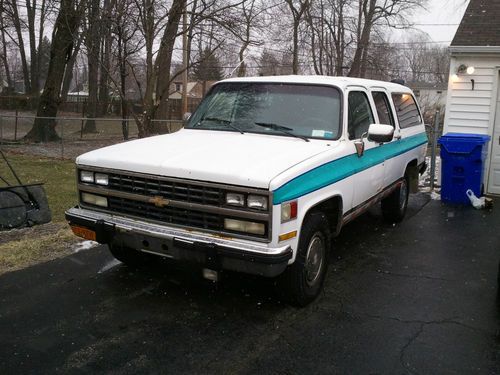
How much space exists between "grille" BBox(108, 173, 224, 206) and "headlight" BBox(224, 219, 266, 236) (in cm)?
17

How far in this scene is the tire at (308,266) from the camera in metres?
3.91

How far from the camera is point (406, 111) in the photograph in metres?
7.10

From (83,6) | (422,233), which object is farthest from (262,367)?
(83,6)

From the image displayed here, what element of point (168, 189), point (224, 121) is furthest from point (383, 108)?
point (168, 189)

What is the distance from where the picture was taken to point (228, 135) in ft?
15.4


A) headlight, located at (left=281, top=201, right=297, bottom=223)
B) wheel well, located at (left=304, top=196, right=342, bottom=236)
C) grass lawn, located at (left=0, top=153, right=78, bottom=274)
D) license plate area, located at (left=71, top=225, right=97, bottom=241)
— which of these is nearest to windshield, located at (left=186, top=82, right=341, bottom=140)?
wheel well, located at (left=304, top=196, right=342, bottom=236)

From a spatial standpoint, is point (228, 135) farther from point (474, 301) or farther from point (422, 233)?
point (422, 233)

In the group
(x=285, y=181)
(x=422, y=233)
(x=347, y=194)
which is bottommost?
(x=422, y=233)

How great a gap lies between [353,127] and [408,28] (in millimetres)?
27555

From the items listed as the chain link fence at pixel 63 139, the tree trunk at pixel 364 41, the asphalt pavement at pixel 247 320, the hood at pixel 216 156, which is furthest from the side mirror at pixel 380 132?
the tree trunk at pixel 364 41

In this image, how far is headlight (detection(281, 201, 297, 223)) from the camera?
3529mm

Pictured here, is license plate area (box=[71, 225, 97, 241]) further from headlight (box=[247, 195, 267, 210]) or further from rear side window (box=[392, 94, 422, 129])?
rear side window (box=[392, 94, 422, 129])

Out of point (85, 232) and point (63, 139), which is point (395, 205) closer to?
point (85, 232)

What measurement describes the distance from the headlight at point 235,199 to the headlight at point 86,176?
1.38 m
